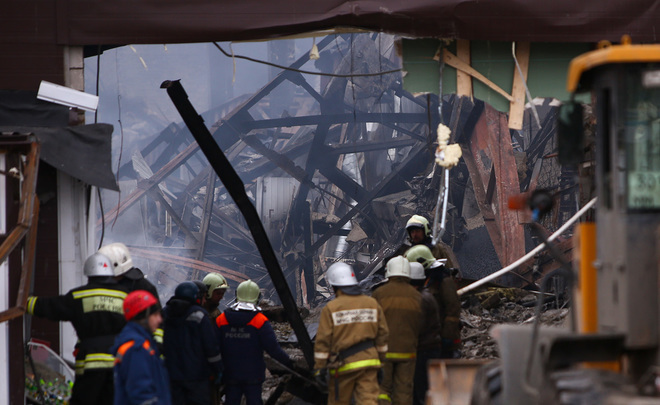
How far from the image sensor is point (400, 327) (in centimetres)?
847

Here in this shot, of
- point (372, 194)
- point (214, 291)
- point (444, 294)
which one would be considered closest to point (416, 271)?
point (444, 294)

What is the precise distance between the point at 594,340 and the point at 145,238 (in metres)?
17.6

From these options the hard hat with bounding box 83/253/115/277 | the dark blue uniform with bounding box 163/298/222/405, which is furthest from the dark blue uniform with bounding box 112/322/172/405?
the dark blue uniform with bounding box 163/298/222/405

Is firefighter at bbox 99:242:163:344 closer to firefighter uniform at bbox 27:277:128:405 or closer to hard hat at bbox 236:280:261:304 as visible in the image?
firefighter uniform at bbox 27:277:128:405

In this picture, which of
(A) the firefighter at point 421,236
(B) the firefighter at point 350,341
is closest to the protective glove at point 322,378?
(B) the firefighter at point 350,341

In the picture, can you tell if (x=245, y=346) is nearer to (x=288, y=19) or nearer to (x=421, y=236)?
(x=421, y=236)

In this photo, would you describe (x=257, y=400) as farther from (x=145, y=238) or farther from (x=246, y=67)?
(x=246, y=67)

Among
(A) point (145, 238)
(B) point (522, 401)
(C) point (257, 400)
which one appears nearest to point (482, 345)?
(C) point (257, 400)

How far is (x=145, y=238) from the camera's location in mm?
20828

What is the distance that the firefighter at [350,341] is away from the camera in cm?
769

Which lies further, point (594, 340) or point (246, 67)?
point (246, 67)

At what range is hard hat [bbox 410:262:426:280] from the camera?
29.5 ft

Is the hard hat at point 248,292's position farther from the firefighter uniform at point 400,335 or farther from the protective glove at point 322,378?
the firefighter uniform at point 400,335

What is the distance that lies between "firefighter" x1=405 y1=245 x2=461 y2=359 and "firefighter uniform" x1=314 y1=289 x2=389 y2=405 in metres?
1.64
